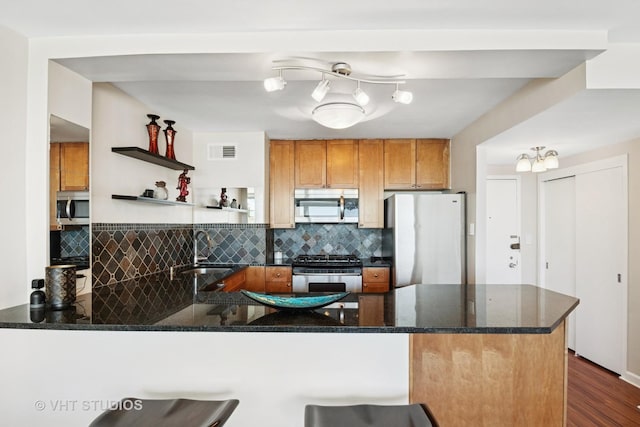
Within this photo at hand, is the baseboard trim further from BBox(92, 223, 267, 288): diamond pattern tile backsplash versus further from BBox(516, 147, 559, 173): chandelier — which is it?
BBox(92, 223, 267, 288): diamond pattern tile backsplash

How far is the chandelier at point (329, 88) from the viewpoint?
75.9 inches

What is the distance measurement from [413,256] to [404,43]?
226cm

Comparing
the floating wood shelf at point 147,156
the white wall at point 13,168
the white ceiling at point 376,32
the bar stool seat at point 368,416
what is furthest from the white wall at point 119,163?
the bar stool seat at point 368,416

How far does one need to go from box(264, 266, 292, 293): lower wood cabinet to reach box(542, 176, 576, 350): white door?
120 inches

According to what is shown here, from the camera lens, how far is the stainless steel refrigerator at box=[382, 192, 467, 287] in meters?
3.54

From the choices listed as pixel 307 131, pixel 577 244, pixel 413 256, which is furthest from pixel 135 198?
pixel 577 244

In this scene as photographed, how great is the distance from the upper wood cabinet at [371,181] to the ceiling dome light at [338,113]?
→ 1.62 m

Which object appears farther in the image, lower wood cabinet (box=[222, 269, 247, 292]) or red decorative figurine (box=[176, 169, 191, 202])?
red decorative figurine (box=[176, 169, 191, 202])

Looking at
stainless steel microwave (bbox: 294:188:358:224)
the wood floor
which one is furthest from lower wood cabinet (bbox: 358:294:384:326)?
A: stainless steel microwave (bbox: 294:188:358:224)

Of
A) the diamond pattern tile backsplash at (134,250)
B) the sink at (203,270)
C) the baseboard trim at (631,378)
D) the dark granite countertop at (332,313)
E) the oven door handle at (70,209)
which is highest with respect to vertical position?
the oven door handle at (70,209)

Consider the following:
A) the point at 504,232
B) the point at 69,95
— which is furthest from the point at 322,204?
the point at 69,95

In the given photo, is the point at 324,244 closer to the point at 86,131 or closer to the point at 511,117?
the point at 511,117

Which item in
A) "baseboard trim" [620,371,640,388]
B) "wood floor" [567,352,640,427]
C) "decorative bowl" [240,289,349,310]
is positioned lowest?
"wood floor" [567,352,640,427]

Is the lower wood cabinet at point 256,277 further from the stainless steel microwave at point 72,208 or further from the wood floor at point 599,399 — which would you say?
the wood floor at point 599,399
